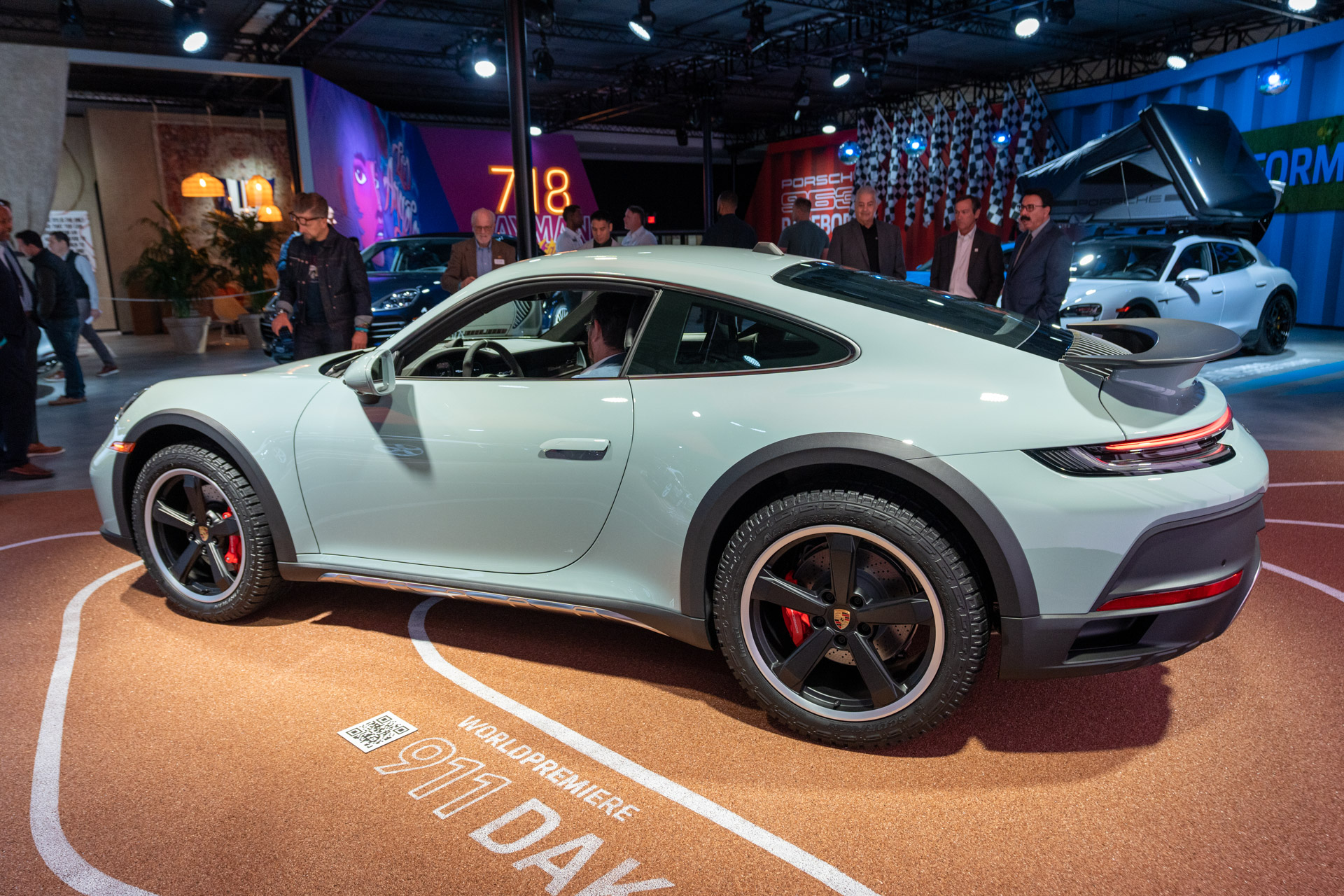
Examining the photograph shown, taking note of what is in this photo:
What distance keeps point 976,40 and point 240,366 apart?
45.5ft

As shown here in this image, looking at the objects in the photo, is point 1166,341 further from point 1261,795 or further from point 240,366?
point 240,366

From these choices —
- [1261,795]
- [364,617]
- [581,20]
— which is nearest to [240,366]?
[581,20]

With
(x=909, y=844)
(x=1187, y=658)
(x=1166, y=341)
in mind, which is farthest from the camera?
(x=1187, y=658)

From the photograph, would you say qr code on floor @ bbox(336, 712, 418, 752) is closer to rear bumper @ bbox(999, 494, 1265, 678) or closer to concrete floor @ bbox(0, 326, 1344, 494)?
rear bumper @ bbox(999, 494, 1265, 678)

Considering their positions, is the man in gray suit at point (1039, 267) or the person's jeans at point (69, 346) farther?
the person's jeans at point (69, 346)

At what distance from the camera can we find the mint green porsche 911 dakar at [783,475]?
82.0 inches

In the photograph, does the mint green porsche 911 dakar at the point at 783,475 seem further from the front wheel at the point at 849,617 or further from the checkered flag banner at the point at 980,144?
the checkered flag banner at the point at 980,144

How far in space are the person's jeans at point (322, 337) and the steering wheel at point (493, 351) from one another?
2.45 meters

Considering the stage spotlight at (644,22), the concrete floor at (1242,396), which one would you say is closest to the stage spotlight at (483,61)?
the stage spotlight at (644,22)

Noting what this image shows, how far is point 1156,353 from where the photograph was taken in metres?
2.22

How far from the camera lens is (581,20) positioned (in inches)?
580

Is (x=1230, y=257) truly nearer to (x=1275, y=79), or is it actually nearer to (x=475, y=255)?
(x=1275, y=79)

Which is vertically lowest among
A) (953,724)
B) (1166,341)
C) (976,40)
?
(953,724)

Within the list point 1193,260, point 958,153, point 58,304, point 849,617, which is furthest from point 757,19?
point 849,617
